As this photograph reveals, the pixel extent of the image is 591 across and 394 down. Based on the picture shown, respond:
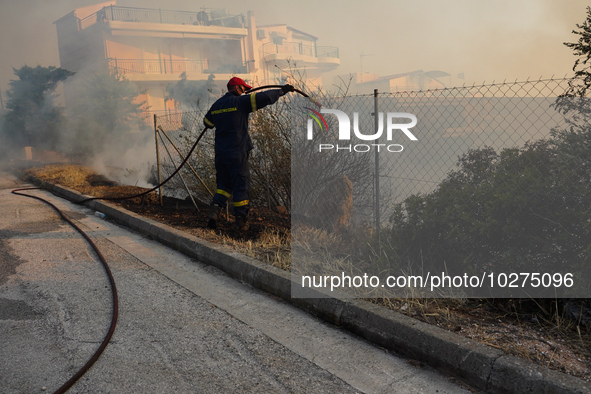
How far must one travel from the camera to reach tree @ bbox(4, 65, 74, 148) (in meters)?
26.7

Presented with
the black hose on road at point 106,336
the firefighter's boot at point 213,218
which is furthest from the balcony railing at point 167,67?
the black hose on road at point 106,336

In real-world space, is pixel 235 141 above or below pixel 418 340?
above

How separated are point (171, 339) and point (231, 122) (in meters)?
3.11

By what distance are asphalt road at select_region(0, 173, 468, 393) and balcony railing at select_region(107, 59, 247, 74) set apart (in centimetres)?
2838

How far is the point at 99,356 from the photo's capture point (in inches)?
125

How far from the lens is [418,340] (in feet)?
10.1

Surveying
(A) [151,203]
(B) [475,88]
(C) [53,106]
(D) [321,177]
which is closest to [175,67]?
(C) [53,106]

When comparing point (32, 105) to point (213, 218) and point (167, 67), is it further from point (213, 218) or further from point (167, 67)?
point (213, 218)

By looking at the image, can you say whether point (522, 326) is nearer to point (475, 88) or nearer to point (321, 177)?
point (475, 88)

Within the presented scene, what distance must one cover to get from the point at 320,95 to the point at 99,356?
432 cm

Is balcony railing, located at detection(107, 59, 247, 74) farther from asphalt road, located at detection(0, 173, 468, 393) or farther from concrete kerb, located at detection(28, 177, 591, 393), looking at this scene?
concrete kerb, located at detection(28, 177, 591, 393)

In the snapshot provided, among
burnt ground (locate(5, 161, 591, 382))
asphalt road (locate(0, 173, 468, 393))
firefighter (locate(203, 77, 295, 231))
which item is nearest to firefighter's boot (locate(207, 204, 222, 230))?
firefighter (locate(203, 77, 295, 231))

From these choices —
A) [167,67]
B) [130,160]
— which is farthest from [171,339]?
[167,67]

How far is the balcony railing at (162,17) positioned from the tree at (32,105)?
7.04m
